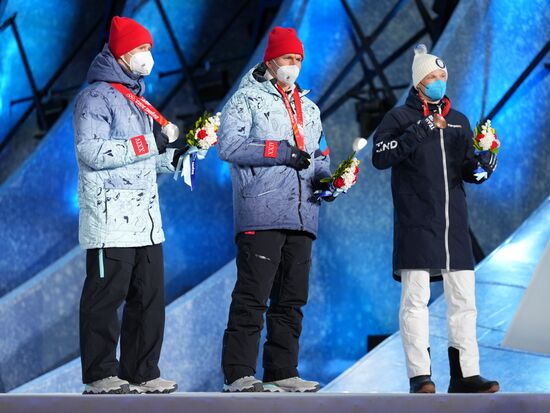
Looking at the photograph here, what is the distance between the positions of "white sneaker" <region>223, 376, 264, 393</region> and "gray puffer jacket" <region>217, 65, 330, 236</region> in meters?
0.66

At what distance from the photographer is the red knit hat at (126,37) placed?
4.48 meters

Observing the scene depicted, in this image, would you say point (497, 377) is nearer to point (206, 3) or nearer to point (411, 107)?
point (411, 107)

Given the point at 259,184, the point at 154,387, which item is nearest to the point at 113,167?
the point at 259,184

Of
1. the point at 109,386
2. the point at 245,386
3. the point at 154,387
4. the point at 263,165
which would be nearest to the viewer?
the point at 109,386

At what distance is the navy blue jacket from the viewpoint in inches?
189

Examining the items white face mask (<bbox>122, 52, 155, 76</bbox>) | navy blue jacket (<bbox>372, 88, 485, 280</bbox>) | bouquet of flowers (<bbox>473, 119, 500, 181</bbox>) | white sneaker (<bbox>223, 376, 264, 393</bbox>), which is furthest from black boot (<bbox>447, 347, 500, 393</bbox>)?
white face mask (<bbox>122, 52, 155, 76</bbox>)

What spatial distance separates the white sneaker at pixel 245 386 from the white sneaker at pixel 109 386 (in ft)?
1.63

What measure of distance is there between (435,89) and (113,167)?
1.61 meters

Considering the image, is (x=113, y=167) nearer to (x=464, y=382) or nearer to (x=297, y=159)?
(x=297, y=159)

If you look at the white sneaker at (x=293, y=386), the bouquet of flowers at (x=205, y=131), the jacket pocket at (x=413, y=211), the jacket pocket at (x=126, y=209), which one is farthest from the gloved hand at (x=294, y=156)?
the white sneaker at (x=293, y=386)

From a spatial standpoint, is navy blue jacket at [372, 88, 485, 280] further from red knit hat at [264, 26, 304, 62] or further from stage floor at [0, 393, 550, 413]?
stage floor at [0, 393, 550, 413]

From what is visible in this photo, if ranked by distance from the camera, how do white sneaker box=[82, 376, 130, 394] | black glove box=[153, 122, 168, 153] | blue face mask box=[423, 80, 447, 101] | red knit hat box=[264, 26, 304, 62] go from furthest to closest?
1. blue face mask box=[423, 80, 447, 101]
2. red knit hat box=[264, 26, 304, 62]
3. black glove box=[153, 122, 168, 153]
4. white sneaker box=[82, 376, 130, 394]

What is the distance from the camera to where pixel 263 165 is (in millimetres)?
4699

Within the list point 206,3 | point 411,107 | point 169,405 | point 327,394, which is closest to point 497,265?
point 411,107
